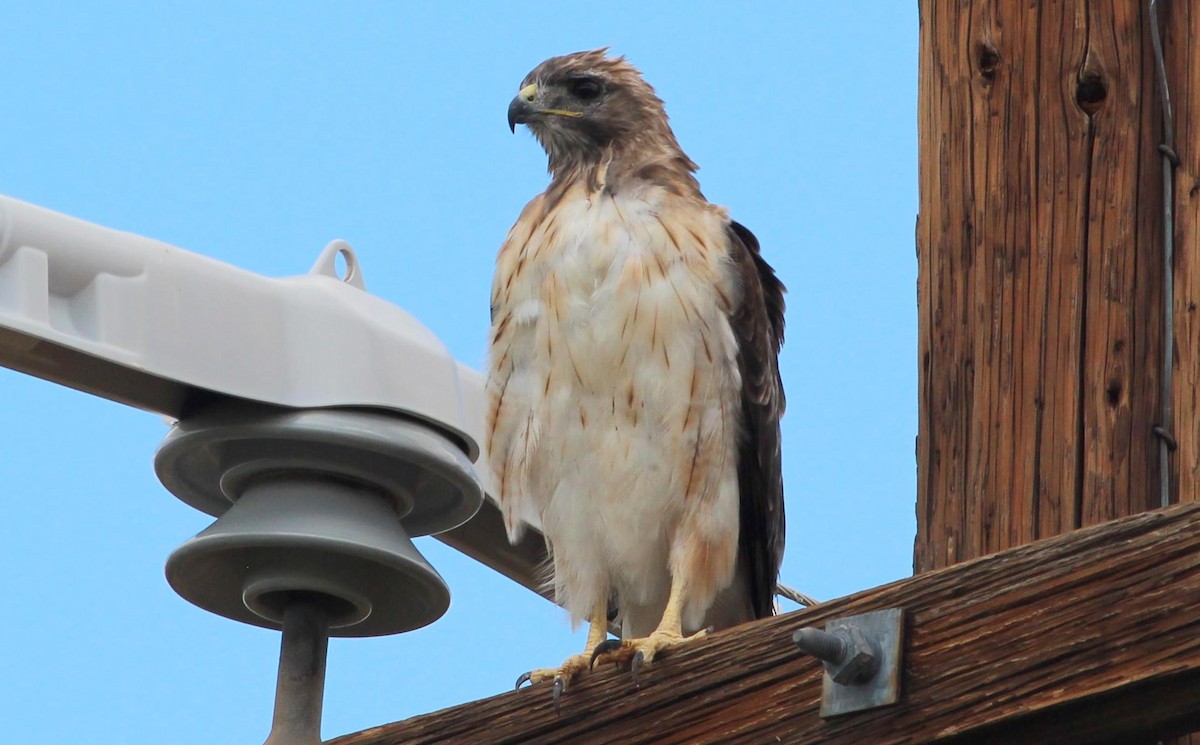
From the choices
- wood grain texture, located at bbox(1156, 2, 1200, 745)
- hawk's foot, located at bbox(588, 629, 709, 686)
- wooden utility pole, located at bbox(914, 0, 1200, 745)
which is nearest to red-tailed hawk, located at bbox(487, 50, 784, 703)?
hawk's foot, located at bbox(588, 629, 709, 686)

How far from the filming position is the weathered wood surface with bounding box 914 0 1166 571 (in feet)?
12.3

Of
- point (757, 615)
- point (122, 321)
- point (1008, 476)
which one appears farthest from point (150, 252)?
point (757, 615)

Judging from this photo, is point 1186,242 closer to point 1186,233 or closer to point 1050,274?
point 1186,233

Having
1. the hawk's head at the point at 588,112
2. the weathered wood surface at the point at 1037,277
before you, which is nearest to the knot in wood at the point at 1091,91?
the weathered wood surface at the point at 1037,277

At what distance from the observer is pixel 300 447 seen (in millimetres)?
4094

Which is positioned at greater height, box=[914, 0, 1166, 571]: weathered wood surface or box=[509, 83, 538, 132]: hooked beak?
box=[509, 83, 538, 132]: hooked beak

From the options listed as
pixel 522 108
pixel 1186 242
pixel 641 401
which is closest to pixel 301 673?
pixel 641 401

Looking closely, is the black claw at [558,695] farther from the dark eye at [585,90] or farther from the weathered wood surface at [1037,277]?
the dark eye at [585,90]

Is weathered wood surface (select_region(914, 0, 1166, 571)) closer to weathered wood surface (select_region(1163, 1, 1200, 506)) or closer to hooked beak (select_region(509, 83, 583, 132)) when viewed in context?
weathered wood surface (select_region(1163, 1, 1200, 506))

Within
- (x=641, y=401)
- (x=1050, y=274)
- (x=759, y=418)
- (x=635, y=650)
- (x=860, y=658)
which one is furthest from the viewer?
(x=759, y=418)

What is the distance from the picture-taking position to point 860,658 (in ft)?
9.45

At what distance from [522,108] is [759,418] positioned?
4.52 ft

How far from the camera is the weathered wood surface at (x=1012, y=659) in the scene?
262 centimetres

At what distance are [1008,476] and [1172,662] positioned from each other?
4.33ft
